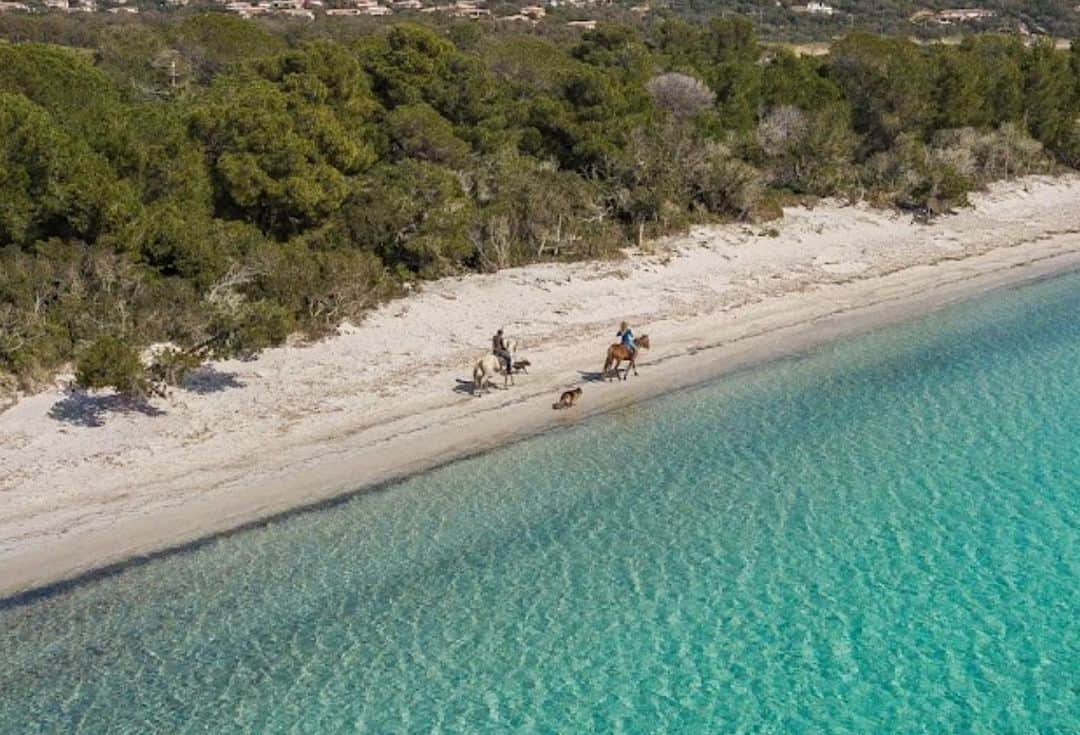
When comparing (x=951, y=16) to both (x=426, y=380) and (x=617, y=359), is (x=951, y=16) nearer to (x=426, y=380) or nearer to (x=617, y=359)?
(x=617, y=359)

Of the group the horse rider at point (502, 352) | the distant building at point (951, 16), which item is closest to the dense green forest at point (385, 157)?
the horse rider at point (502, 352)

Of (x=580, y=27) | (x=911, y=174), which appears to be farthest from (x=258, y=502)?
(x=580, y=27)

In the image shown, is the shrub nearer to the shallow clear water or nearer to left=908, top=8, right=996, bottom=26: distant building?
the shallow clear water

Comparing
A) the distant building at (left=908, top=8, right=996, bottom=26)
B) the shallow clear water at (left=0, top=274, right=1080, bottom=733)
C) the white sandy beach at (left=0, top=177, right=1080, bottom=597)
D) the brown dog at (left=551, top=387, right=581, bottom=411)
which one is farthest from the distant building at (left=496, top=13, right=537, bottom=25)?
the shallow clear water at (left=0, top=274, right=1080, bottom=733)

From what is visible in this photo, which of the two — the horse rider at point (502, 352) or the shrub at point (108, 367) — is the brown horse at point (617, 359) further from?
the shrub at point (108, 367)

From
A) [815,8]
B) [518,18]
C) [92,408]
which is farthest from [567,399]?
[815,8]

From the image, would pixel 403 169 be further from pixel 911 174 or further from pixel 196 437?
pixel 911 174
